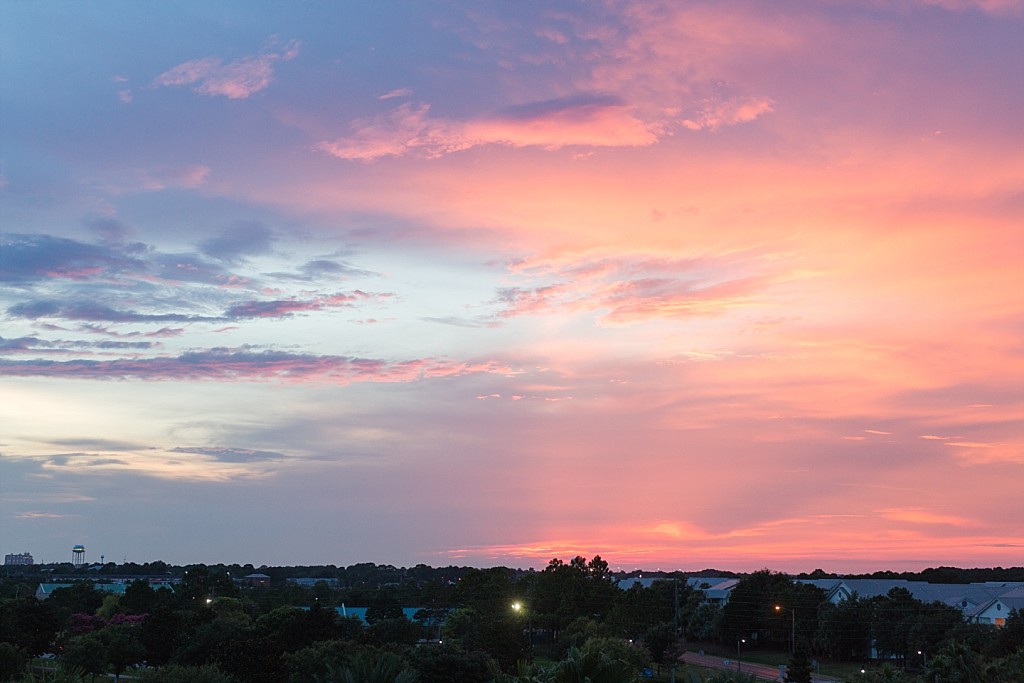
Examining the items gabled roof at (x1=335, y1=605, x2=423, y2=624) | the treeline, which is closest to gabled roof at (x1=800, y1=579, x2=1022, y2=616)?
the treeline

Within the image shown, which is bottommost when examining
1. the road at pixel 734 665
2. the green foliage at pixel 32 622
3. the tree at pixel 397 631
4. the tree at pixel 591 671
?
the road at pixel 734 665

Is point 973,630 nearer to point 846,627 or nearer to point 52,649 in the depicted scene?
point 846,627

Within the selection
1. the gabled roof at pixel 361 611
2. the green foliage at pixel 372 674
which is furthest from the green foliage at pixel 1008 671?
the gabled roof at pixel 361 611

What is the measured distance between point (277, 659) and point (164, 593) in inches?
3138

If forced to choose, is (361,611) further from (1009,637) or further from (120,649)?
(1009,637)

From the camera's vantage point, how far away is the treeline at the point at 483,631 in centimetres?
5025

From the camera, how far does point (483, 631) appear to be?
254 feet

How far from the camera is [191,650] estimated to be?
7000 cm

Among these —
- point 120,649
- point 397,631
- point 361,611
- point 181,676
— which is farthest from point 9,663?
point 361,611

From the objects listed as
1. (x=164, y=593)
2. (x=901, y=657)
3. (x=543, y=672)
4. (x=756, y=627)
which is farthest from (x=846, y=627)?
(x=543, y=672)

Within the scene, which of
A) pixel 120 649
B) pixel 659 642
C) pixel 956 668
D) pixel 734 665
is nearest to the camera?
pixel 956 668

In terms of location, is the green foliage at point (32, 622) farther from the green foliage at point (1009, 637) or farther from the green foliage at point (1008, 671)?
the green foliage at point (1009, 637)

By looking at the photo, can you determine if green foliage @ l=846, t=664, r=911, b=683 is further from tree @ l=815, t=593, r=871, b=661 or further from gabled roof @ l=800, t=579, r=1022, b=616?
gabled roof @ l=800, t=579, r=1022, b=616

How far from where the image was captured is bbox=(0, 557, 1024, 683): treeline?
50250 mm
